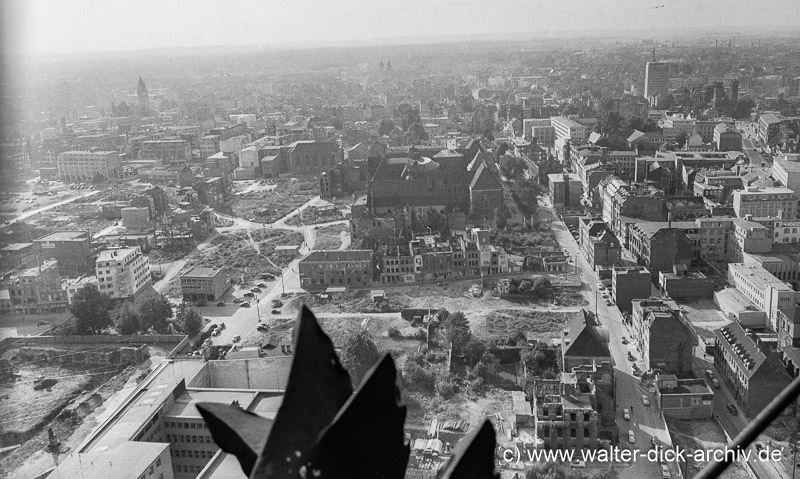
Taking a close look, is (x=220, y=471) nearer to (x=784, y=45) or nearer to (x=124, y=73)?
(x=784, y=45)

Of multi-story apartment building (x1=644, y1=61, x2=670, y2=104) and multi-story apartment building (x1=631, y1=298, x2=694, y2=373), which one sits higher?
multi-story apartment building (x1=644, y1=61, x2=670, y2=104)

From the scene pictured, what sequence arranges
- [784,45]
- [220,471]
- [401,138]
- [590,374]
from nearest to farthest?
1. [220,471]
2. [590,374]
3. [401,138]
4. [784,45]

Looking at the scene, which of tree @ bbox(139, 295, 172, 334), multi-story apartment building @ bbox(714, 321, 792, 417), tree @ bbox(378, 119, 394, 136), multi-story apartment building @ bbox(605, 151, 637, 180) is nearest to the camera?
multi-story apartment building @ bbox(714, 321, 792, 417)

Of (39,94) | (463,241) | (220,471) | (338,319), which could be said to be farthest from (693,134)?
(39,94)

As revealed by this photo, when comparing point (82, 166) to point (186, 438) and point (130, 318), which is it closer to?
point (130, 318)

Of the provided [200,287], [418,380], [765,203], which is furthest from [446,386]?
[765,203]

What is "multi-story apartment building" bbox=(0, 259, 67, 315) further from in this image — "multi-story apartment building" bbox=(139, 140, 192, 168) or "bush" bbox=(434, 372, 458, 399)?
"multi-story apartment building" bbox=(139, 140, 192, 168)

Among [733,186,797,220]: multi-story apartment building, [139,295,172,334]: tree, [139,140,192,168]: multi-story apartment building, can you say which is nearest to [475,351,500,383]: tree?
[139,295,172,334]: tree
